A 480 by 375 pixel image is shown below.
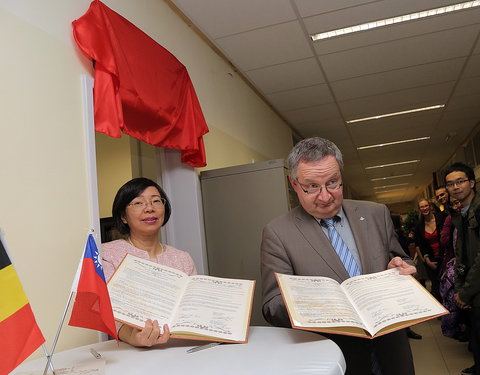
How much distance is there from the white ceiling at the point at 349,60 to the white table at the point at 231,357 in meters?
2.60

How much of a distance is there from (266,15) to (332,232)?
2289mm

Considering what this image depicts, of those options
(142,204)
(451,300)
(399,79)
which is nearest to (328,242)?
(142,204)

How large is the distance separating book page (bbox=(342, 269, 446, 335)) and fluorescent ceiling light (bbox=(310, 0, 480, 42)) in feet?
9.47

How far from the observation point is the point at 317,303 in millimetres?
1330

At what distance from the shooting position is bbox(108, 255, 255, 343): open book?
1348 mm

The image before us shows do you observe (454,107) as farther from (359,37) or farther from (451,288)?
(451,288)

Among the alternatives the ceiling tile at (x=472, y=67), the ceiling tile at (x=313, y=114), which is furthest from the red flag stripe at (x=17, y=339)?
the ceiling tile at (x=313, y=114)

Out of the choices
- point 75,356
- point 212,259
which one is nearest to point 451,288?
point 212,259

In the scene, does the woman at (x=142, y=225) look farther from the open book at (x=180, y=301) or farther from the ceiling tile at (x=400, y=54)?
the ceiling tile at (x=400, y=54)

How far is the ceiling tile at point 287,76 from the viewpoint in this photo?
4.52 meters

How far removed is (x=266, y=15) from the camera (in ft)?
11.4

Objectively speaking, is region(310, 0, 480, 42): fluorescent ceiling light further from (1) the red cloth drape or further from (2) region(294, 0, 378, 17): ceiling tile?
(1) the red cloth drape

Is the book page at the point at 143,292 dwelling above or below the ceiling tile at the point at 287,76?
below

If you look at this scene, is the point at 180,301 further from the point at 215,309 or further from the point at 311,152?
the point at 311,152
